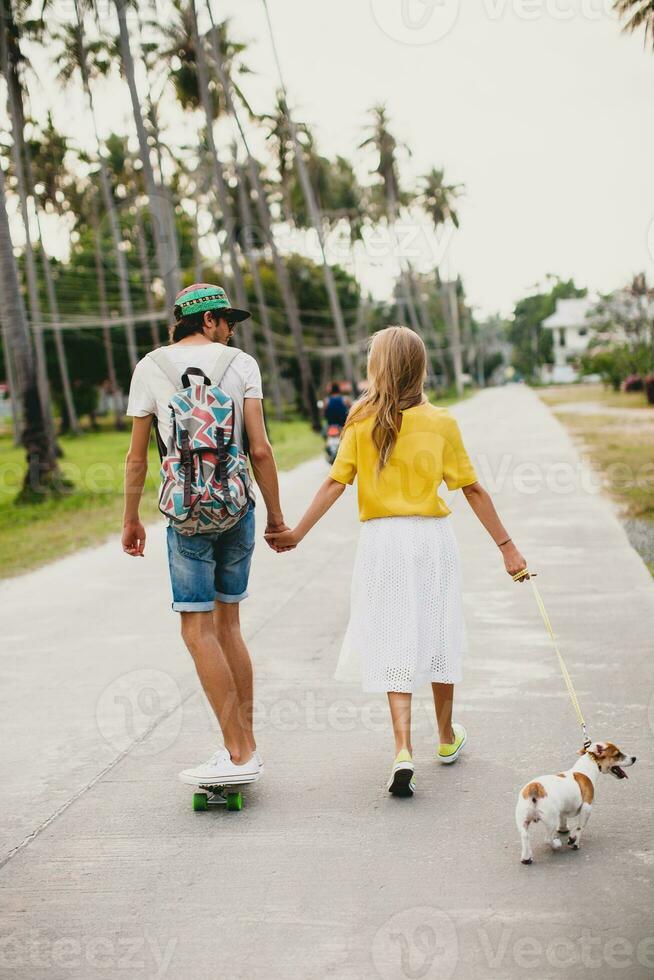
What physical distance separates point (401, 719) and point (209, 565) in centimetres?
99

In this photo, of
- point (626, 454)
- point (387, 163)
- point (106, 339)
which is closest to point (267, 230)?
point (106, 339)

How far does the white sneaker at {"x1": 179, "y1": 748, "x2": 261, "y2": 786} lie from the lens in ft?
15.3

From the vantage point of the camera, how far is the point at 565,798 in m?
4.06

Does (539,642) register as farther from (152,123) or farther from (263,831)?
(152,123)

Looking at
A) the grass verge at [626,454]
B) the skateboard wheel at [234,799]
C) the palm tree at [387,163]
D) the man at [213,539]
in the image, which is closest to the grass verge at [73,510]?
the grass verge at [626,454]

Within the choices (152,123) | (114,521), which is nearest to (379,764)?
(114,521)

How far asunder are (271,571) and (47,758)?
5.36 m

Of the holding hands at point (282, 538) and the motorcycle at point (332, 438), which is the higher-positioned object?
the holding hands at point (282, 538)

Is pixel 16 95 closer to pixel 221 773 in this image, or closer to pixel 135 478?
pixel 135 478

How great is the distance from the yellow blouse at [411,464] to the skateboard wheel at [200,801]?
1.31 m

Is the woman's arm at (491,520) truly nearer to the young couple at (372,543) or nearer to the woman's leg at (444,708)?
the young couple at (372,543)

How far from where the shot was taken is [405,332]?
15.8 feet

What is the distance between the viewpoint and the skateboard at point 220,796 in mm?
4684

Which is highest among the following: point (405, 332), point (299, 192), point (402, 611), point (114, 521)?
point (299, 192)
